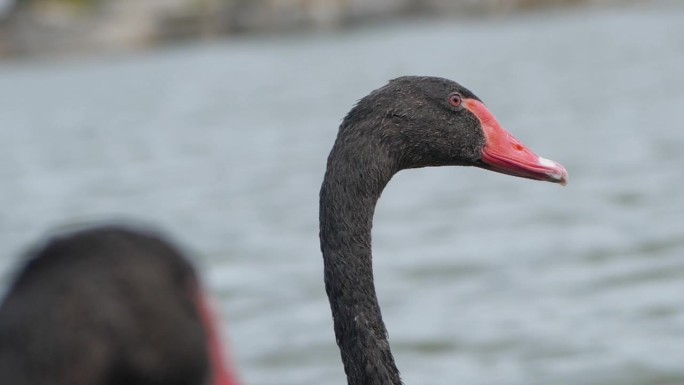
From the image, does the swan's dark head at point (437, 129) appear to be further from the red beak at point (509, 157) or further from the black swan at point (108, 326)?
the black swan at point (108, 326)

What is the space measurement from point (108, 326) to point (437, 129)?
9.32ft

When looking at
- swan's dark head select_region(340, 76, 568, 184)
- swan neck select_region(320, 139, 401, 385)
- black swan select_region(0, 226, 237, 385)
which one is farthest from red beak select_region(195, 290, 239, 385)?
swan's dark head select_region(340, 76, 568, 184)

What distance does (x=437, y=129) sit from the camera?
5.19 meters

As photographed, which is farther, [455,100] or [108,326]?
[455,100]

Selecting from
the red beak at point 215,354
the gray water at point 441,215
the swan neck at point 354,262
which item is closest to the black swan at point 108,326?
the red beak at point 215,354

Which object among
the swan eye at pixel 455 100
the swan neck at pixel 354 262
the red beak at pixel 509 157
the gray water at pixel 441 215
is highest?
the gray water at pixel 441 215

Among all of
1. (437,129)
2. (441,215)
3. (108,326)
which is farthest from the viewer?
(441,215)

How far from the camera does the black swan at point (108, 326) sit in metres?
2.51

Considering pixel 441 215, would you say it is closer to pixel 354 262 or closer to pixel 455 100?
pixel 455 100

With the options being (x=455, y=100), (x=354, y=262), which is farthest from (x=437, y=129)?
(x=354, y=262)

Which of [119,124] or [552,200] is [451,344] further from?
[119,124]

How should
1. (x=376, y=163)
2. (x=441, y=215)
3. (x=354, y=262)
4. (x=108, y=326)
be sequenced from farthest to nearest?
(x=441, y=215), (x=376, y=163), (x=354, y=262), (x=108, y=326)

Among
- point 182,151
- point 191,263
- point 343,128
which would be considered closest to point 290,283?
point 343,128

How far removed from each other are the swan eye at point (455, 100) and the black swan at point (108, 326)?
2.74 metres
